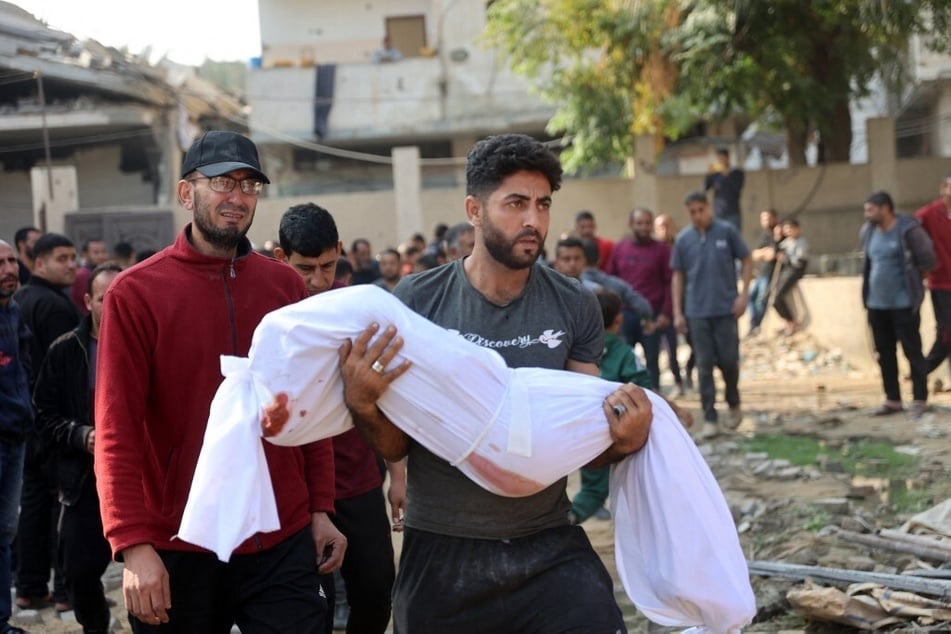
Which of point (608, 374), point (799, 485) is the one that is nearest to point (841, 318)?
point (799, 485)

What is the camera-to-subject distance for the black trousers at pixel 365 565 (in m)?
4.87

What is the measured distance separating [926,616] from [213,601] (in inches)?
124

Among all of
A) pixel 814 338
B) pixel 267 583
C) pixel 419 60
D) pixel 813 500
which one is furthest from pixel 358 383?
pixel 419 60

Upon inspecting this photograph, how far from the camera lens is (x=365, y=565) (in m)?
4.90

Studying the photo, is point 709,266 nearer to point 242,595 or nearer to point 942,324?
point 942,324

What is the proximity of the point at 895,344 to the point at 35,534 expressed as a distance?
7.58 metres

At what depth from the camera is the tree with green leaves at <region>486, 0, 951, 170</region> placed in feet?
59.0

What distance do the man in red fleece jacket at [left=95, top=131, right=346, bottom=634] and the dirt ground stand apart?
8.72 ft

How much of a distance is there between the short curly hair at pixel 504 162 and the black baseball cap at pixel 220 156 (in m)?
0.73

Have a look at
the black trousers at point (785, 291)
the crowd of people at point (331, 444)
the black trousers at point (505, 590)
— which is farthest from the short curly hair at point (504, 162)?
the black trousers at point (785, 291)

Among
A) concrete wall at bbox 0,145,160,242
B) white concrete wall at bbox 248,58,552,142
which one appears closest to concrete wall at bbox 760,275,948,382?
white concrete wall at bbox 248,58,552,142

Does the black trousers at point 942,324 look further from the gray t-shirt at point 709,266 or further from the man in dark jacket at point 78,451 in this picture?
the man in dark jacket at point 78,451

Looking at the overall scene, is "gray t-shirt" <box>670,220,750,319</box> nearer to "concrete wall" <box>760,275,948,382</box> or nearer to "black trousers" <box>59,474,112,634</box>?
"concrete wall" <box>760,275,948,382</box>

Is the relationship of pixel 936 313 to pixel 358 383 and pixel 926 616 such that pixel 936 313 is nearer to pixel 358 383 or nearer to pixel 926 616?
pixel 926 616
